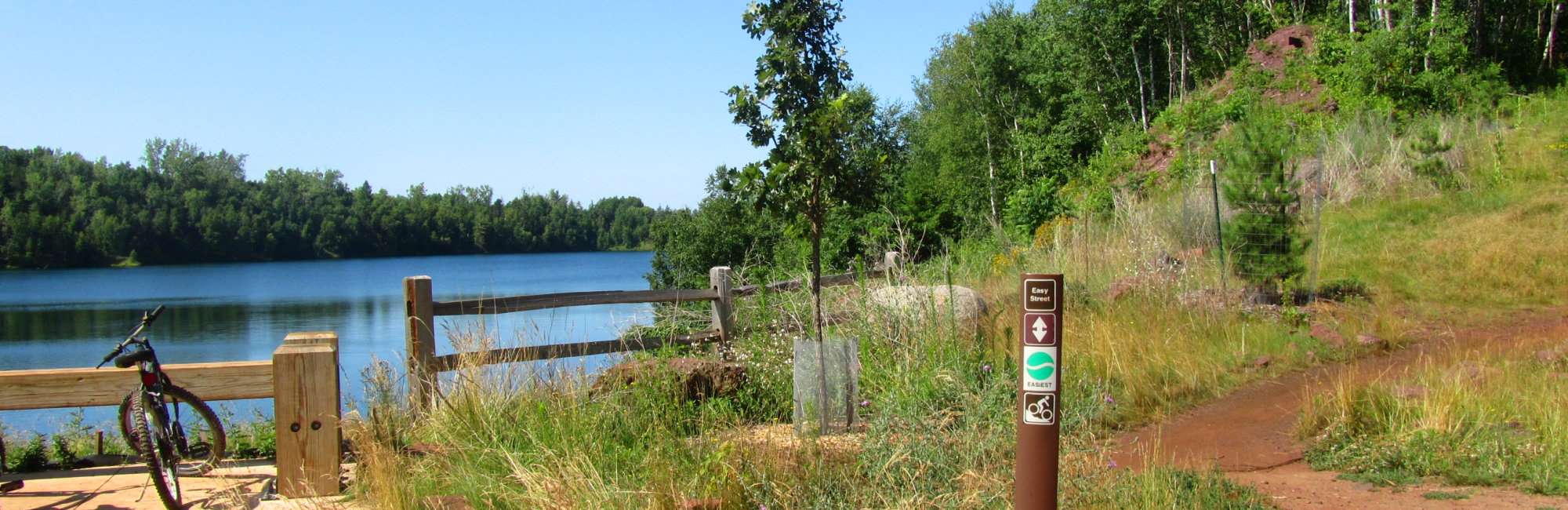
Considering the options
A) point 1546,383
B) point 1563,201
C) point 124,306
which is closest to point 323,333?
point 1546,383

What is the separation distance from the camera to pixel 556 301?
870 centimetres

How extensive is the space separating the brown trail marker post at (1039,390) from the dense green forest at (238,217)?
74.4 metres

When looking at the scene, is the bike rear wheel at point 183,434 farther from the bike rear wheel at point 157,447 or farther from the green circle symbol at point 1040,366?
the green circle symbol at point 1040,366

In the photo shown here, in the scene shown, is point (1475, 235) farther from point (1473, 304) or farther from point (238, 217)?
point (238, 217)

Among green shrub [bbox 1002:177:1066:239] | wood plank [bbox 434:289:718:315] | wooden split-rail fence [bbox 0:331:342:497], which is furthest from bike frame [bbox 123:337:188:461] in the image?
green shrub [bbox 1002:177:1066:239]

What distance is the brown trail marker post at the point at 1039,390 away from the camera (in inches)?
123

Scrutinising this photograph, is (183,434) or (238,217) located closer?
(183,434)

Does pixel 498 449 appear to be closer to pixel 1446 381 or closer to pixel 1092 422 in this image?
pixel 1092 422

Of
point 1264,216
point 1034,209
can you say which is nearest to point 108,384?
point 1264,216

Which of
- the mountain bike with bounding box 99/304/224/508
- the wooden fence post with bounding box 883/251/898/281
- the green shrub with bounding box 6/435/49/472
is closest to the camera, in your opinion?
the mountain bike with bounding box 99/304/224/508

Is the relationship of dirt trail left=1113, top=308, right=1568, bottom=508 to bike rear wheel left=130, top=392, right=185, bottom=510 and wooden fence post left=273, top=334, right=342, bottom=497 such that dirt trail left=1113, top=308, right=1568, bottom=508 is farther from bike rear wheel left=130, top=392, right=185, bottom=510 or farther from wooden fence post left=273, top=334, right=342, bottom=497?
bike rear wheel left=130, top=392, right=185, bottom=510

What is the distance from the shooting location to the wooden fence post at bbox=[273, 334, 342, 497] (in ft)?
15.8

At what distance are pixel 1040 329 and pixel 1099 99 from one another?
3513cm

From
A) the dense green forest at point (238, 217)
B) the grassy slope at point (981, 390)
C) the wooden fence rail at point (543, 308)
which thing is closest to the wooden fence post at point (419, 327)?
the wooden fence rail at point (543, 308)
